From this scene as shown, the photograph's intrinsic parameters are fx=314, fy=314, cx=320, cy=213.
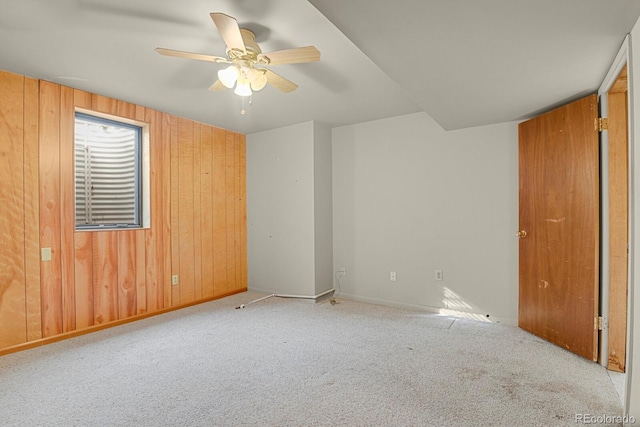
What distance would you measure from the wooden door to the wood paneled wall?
3452 mm

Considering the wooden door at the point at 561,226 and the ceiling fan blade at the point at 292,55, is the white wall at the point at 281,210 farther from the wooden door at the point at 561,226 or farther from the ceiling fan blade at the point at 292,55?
the wooden door at the point at 561,226

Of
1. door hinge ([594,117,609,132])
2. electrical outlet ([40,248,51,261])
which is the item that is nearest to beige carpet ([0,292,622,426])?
electrical outlet ([40,248,51,261])

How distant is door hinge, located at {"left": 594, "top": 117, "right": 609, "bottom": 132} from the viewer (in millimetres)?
2221

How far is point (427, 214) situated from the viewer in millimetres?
3543

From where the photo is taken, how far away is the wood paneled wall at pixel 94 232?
8.28 feet

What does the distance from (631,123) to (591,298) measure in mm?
→ 1341

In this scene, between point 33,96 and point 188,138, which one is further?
point 188,138

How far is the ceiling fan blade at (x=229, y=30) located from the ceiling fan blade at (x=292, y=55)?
0.16 metres

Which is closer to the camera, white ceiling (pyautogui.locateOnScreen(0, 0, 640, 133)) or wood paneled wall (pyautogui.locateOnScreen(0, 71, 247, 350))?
white ceiling (pyautogui.locateOnScreen(0, 0, 640, 133))

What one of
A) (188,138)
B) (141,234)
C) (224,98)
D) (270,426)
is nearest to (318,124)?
(224,98)

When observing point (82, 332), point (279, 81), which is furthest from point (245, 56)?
point (82, 332)

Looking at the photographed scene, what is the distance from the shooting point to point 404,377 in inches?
81.7

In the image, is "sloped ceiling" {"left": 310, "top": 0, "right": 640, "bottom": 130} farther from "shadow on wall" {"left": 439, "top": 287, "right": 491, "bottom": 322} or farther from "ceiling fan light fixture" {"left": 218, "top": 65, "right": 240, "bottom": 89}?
"shadow on wall" {"left": 439, "top": 287, "right": 491, "bottom": 322}

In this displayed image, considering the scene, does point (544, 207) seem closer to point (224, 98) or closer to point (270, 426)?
point (270, 426)
